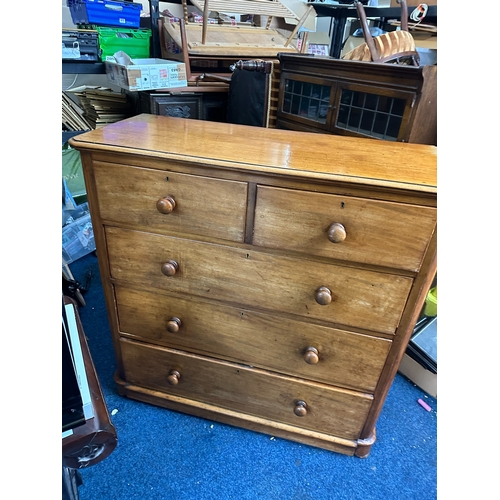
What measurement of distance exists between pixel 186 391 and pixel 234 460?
11.0 inches

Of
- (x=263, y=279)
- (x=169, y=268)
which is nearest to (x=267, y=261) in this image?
(x=263, y=279)

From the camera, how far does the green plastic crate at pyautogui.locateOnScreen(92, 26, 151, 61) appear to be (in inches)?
72.5

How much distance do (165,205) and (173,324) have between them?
1.33 feet

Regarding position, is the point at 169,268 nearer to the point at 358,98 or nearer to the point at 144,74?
the point at 358,98

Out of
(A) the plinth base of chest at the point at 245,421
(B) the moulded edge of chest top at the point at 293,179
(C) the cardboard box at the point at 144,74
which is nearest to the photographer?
(B) the moulded edge of chest top at the point at 293,179

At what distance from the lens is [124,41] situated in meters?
1.90

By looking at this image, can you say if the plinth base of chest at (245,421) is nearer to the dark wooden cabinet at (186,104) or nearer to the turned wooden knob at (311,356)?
the turned wooden knob at (311,356)

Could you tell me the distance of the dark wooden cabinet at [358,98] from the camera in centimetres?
108

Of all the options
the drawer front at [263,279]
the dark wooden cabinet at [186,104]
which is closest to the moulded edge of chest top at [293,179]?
the drawer front at [263,279]

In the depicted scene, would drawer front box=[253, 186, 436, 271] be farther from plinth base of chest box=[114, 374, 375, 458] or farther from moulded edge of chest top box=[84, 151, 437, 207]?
plinth base of chest box=[114, 374, 375, 458]

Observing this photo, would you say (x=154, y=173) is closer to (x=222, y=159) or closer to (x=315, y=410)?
(x=222, y=159)
